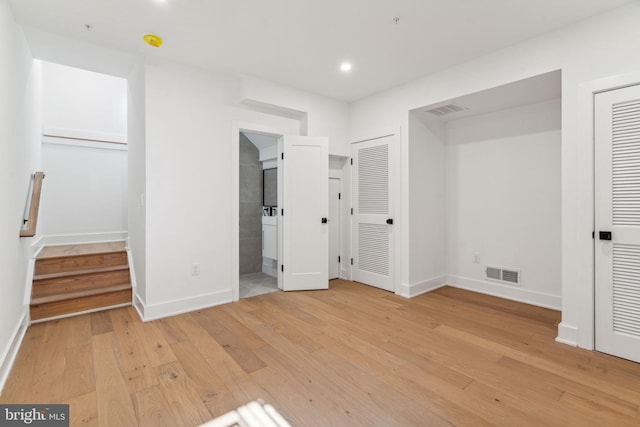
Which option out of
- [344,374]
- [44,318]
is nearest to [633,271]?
[344,374]

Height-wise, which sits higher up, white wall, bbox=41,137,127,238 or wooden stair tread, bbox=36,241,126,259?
white wall, bbox=41,137,127,238

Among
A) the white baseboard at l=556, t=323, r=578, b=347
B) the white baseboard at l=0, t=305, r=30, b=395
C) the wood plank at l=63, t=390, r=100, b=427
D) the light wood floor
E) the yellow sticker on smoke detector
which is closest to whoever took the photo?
the wood plank at l=63, t=390, r=100, b=427

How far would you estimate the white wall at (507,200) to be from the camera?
138 inches

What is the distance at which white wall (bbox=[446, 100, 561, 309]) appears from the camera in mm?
3497

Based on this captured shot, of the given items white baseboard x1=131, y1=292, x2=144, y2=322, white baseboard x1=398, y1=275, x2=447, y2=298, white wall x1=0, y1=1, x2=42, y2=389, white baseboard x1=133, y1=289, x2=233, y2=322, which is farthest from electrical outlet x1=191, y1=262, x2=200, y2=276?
white baseboard x1=398, y1=275, x2=447, y2=298

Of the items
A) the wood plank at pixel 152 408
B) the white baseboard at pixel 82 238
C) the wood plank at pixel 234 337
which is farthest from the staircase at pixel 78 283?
the wood plank at pixel 152 408

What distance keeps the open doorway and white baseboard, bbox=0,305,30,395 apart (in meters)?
2.59

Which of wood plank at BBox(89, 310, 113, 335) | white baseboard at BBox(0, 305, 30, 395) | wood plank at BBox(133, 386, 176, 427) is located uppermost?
white baseboard at BBox(0, 305, 30, 395)

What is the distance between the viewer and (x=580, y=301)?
2.53 meters

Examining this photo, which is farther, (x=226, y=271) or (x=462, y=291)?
(x=462, y=291)

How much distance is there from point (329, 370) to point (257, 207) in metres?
3.57

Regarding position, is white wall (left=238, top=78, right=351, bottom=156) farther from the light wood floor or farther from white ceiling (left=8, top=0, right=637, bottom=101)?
the light wood floor

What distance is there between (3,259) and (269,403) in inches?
84.8

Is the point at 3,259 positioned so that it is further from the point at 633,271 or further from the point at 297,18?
the point at 633,271
